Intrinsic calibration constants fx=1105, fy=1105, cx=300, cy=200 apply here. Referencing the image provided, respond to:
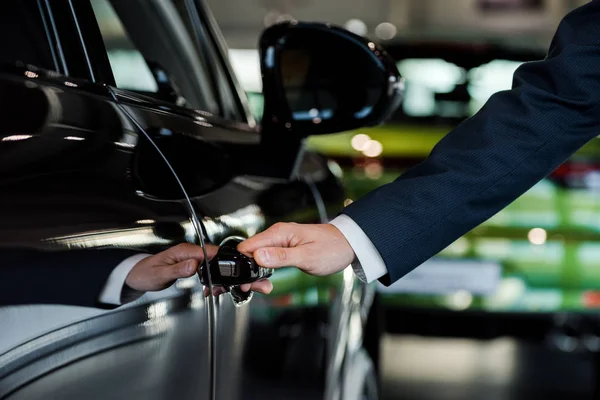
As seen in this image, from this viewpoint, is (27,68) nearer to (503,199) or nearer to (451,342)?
(503,199)

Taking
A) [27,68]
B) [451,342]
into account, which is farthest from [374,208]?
[451,342]

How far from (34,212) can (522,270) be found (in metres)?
3.90

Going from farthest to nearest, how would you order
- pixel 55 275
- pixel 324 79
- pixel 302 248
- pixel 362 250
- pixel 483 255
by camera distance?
pixel 483 255 < pixel 324 79 < pixel 362 250 < pixel 302 248 < pixel 55 275

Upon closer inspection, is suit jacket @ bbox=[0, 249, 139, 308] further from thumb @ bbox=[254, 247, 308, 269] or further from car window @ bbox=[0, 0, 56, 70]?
car window @ bbox=[0, 0, 56, 70]

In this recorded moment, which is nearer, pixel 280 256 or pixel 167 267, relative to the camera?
pixel 167 267

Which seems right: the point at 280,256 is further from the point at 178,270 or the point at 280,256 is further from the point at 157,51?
the point at 157,51

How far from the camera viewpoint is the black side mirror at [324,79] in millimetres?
Result: 1984

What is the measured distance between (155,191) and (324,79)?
74cm

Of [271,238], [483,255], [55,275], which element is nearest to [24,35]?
[271,238]

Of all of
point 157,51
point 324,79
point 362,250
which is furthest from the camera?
point 157,51

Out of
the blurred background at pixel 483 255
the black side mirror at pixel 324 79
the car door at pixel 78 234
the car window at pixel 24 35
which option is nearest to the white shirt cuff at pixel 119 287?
the car door at pixel 78 234

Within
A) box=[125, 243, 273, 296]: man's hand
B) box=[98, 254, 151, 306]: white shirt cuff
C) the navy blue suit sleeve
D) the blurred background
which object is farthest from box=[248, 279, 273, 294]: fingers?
the blurred background

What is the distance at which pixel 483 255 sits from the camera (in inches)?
190

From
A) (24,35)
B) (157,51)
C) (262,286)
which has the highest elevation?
(157,51)
